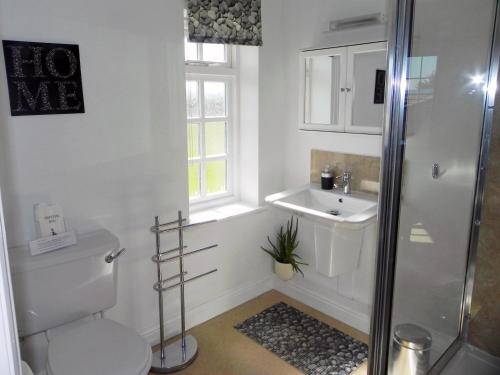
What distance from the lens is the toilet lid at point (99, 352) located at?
1599 mm

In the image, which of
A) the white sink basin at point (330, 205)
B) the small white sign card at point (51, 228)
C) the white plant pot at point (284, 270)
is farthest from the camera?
the white plant pot at point (284, 270)

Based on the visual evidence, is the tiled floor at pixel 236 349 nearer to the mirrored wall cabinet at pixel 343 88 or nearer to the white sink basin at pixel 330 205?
the white sink basin at pixel 330 205

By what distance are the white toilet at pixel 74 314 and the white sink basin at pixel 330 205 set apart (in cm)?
101

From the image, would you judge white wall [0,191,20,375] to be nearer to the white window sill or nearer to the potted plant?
the white window sill

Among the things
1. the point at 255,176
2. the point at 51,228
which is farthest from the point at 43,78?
the point at 255,176

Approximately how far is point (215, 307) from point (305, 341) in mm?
635

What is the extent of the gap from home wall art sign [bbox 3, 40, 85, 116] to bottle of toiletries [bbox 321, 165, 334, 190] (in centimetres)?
149

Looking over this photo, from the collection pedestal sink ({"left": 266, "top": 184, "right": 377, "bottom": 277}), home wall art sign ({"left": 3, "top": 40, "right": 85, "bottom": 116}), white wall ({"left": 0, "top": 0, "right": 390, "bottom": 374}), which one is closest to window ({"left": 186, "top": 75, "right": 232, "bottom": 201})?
white wall ({"left": 0, "top": 0, "right": 390, "bottom": 374})

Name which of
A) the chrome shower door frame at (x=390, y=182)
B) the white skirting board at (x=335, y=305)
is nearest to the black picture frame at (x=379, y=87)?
the chrome shower door frame at (x=390, y=182)

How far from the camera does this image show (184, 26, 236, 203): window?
2.67 meters

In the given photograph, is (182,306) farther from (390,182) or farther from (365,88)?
(365,88)

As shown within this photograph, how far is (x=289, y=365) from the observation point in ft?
7.72

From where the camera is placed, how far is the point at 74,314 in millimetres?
1888

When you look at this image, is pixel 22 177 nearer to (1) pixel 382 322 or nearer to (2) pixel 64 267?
(2) pixel 64 267
